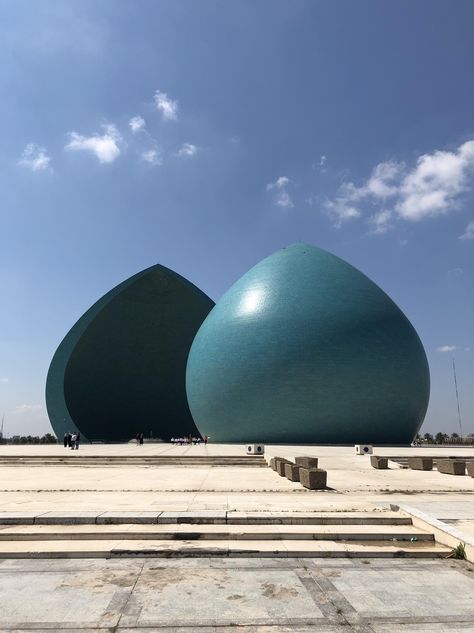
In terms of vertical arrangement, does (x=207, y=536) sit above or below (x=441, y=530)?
below

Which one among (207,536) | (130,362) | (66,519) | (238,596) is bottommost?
(238,596)

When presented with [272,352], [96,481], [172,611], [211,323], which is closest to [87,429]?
[211,323]

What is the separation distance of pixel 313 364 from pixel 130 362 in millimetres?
25642

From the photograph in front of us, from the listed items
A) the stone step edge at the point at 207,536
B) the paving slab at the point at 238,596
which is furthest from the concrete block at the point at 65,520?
the paving slab at the point at 238,596

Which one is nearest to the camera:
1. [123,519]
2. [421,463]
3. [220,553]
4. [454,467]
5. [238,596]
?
[238,596]

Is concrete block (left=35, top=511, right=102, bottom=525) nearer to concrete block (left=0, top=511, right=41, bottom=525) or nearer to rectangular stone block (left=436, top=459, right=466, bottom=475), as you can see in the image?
concrete block (left=0, top=511, right=41, bottom=525)

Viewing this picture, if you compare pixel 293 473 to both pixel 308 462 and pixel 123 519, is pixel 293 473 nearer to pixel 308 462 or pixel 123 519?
pixel 308 462

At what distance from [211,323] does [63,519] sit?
100ft

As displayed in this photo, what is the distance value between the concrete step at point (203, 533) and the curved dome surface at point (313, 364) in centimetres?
2512

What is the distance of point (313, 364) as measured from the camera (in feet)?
108

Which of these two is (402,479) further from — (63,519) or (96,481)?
(63,519)

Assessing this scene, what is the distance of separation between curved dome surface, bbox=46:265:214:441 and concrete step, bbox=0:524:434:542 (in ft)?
127

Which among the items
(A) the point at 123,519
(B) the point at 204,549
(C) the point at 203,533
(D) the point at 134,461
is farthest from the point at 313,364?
(B) the point at 204,549

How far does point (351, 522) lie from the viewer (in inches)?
328
